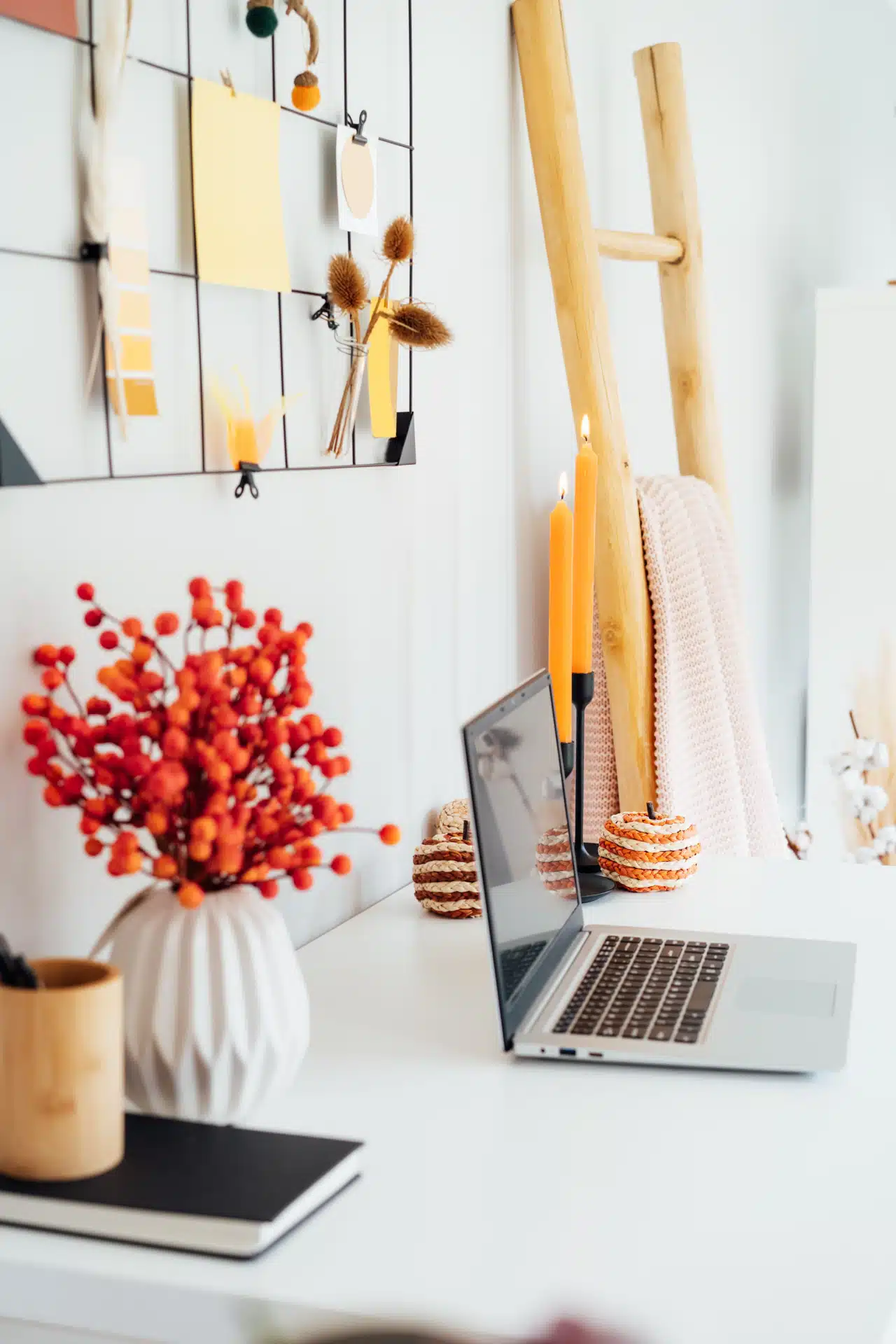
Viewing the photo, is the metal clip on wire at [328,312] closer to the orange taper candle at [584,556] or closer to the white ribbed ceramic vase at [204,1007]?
the orange taper candle at [584,556]

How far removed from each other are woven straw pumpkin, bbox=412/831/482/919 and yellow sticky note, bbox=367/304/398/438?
38 cm

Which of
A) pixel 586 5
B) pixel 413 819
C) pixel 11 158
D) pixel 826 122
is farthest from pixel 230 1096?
pixel 826 122

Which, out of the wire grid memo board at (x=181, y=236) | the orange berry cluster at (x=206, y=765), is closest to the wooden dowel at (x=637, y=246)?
the wire grid memo board at (x=181, y=236)

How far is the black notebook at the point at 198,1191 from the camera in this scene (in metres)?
0.69

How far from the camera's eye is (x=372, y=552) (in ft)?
4.42

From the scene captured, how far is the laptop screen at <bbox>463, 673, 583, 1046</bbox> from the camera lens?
38.1 inches

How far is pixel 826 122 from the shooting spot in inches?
112

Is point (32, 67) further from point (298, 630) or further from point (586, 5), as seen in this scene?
point (586, 5)

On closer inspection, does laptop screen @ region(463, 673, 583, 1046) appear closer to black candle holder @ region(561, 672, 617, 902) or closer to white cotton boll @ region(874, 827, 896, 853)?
black candle holder @ region(561, 672, 617, 902)

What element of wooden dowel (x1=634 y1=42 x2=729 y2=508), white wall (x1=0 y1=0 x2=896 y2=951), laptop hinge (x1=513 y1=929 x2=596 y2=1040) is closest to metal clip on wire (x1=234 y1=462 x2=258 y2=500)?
white wall (x1=0 y1=0 x2=896 y2=951)

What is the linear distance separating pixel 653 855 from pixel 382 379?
497 mm

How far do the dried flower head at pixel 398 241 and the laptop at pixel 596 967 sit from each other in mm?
396

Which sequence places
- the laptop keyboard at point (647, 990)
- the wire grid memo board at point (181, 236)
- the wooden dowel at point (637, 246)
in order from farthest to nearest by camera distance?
1. the wooden dowel at point (637, 246)
2. the laptop keyboard at point (647, 990)
3. the wire grid memo board at point (181, 236)

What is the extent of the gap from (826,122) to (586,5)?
4.07 feet
